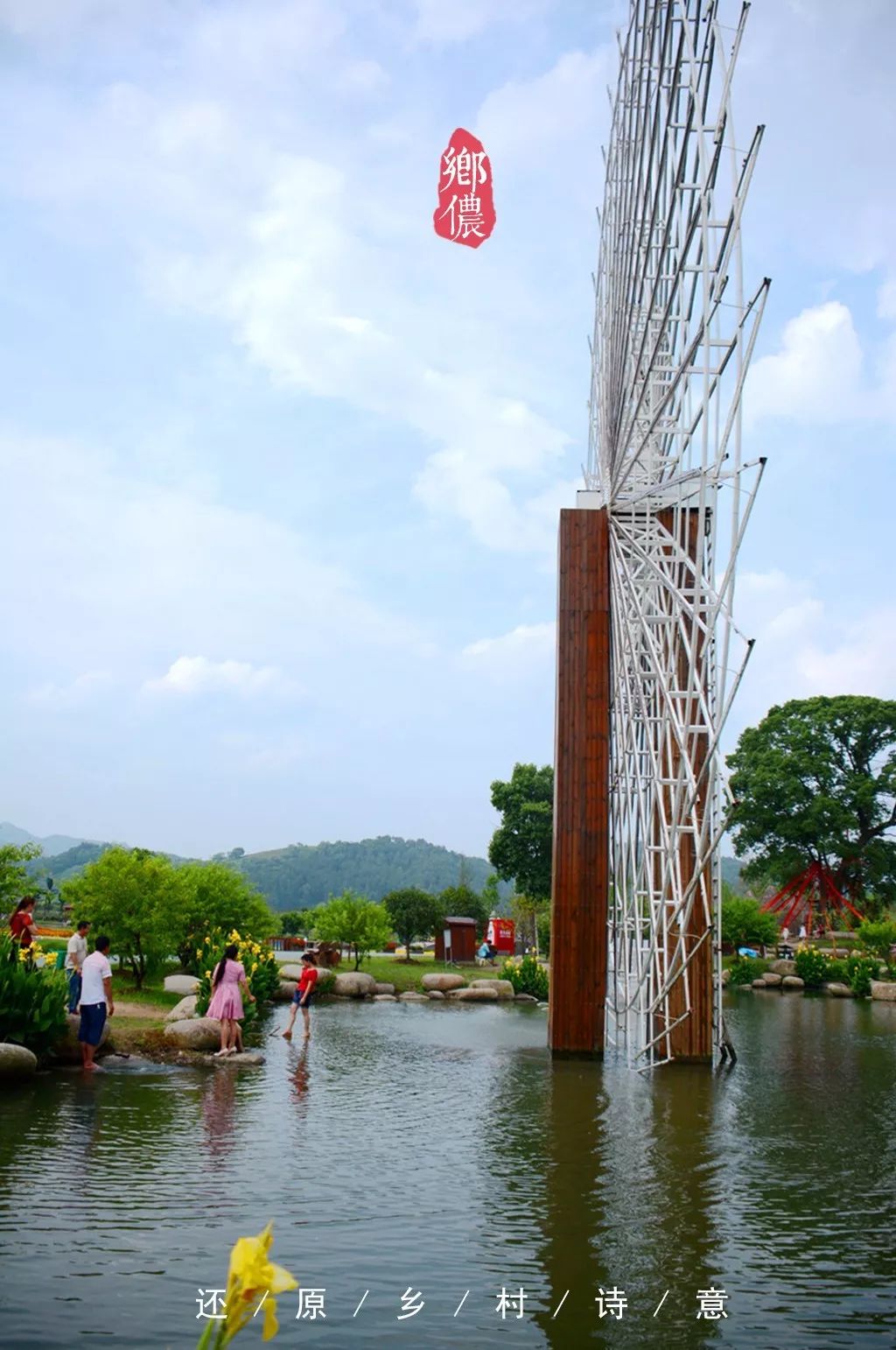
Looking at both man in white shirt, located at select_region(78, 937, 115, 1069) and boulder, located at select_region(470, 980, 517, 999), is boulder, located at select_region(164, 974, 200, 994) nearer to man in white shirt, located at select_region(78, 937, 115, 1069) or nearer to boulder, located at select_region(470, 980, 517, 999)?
boulder, located at select_region(470, 980, 517, 999)

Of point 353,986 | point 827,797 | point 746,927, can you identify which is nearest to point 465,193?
point 353,986

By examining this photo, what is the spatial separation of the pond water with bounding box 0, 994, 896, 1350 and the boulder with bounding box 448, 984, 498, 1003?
1085 cm

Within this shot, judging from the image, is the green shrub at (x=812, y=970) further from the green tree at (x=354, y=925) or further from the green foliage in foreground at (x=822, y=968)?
the green tree at (x=354, y=925)

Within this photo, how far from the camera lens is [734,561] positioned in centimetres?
988

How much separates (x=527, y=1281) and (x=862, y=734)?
4172 cm

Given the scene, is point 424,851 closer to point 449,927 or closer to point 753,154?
point 449,927

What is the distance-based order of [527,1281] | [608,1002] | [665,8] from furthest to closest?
[608,1002], [665,8], [527,1281]

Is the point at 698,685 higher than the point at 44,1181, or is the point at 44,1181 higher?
the point at 698,685

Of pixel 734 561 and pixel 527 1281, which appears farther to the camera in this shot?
pixel 734 561

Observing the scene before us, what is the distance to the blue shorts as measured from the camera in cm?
1093

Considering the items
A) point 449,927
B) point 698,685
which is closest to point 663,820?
point 698,685

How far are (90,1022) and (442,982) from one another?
13.6 metres

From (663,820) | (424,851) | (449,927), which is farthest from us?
(424,851)

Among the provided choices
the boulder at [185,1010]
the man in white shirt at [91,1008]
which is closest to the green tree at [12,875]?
the boulder at [185,1010]
